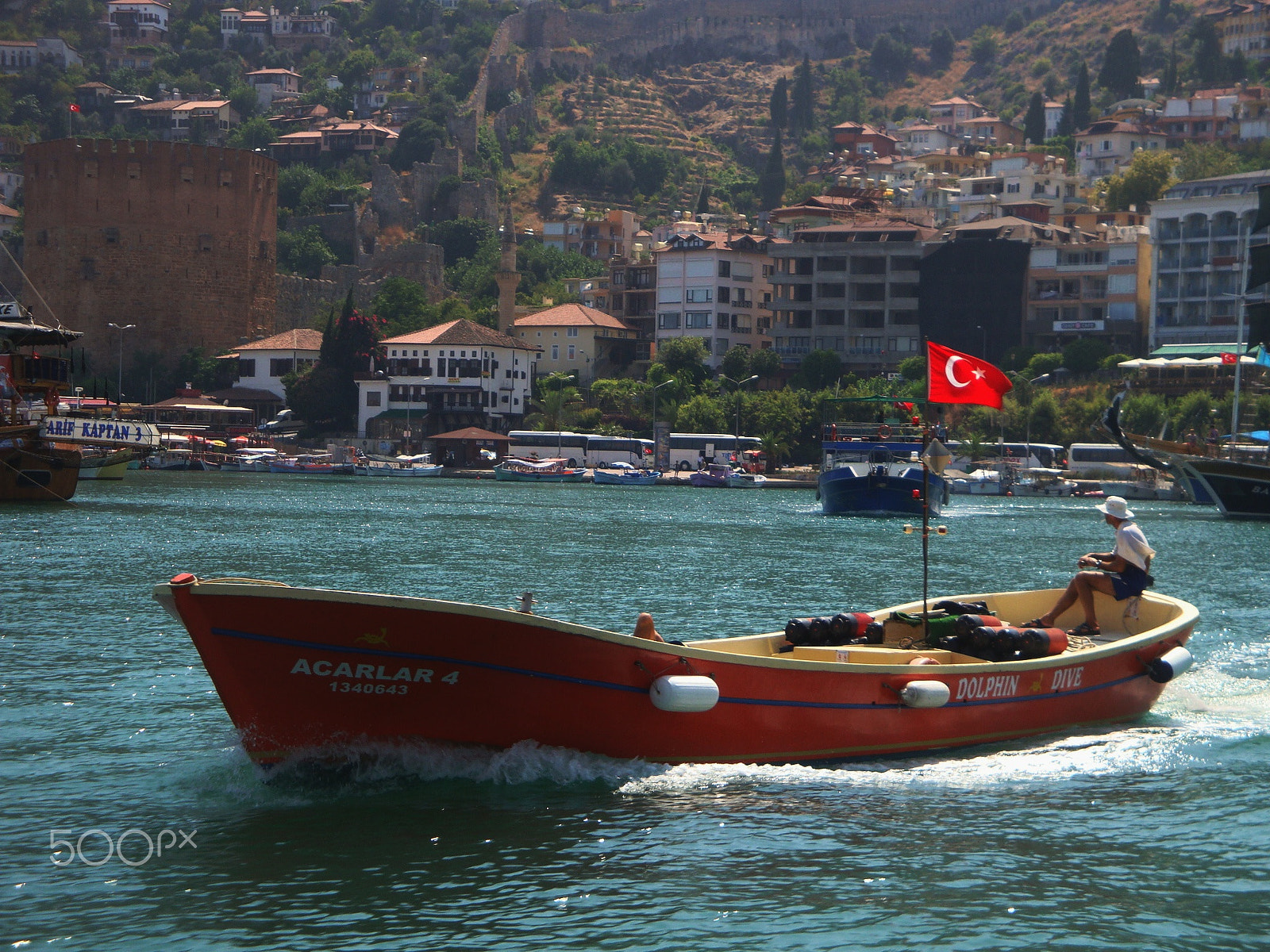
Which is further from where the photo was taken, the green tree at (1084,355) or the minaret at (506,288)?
the minaret at (506,288)

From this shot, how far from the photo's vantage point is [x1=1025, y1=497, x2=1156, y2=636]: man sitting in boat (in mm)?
A: 15164

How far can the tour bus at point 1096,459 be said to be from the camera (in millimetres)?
81625

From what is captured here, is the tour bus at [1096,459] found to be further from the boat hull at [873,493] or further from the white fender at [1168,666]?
the white fender at [1168,666]

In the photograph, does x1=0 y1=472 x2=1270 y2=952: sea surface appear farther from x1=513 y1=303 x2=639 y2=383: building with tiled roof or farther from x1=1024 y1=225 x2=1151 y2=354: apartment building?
x1=513 y1=303 x2=639 y2=383: building with tiled roof

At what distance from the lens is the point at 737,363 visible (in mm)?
96312

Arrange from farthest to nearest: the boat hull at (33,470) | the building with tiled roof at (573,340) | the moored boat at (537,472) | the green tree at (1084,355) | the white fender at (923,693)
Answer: the building with tiled roof at (573,340)
the moored boat at (537,472)
the green tree at (1084,355)
the boat hull at (33,470)
the white fender at (923,693)

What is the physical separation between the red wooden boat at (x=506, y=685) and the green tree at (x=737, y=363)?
274 feet

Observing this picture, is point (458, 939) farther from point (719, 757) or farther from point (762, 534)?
point (762, 534)

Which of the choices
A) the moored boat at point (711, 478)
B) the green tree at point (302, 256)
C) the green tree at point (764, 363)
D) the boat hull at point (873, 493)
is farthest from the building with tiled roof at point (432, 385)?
the boat hull at point (873, 493)

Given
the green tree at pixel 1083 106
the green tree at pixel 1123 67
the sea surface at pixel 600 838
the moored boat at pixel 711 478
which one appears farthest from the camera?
the green tree at pixel 1123 67

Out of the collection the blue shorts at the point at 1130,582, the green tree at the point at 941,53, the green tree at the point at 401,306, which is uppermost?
the green tree at the point at 941,53

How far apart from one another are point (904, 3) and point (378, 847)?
195 meters

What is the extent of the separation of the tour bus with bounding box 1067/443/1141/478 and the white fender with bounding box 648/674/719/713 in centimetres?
7396

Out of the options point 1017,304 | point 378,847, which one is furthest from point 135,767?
point 1017,304
